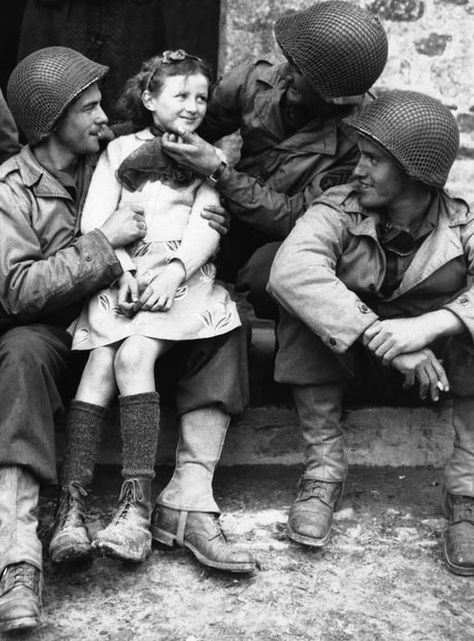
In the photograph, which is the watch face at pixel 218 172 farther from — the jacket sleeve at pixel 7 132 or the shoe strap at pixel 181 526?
the shoe strap at pixel 181 526

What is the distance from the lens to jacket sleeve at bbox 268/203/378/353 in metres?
3.21

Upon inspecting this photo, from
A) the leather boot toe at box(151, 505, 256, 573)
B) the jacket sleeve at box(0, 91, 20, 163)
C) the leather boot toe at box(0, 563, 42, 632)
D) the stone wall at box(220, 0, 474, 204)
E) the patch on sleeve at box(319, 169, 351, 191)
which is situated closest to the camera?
the leather boot toe at box(0, 563, 42, 632)

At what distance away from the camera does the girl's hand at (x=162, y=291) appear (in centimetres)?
330

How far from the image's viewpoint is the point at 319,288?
128 inches

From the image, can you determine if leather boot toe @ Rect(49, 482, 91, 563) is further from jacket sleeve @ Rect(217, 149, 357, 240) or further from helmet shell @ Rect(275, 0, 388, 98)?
helmet shell @ Rect(275, 0, 388, 98)

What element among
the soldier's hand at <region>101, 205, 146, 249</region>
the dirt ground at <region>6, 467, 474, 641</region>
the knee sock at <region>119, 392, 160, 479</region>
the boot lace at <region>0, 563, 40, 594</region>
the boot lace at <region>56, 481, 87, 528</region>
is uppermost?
the soldier's hand at <region>101, 205, 146, 249</region>

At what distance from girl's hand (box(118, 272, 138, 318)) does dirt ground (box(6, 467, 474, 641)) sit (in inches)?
28.4

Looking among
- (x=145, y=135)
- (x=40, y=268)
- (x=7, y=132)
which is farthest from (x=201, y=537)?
(x=7, y=132)

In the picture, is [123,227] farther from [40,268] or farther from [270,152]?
[270,152]

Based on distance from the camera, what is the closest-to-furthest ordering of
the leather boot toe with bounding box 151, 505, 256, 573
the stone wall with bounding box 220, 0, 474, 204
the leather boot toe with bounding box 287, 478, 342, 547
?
the leather boot toe with bounding box 151, 505, 256, 573 < the leather boot toe with bounding box 287, 478, 342, 547 < the stone wall with bounding box 220, 0, 474, 204

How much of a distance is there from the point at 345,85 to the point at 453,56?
1277 mm

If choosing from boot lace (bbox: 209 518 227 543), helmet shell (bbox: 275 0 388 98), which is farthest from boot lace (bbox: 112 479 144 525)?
helmet shell (bbox: 275 0 388 98)

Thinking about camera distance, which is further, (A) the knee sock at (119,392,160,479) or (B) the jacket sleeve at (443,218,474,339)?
(B) the jacket sleeve at (443,218,474,339)

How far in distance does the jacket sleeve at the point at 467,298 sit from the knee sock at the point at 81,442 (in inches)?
48.7
